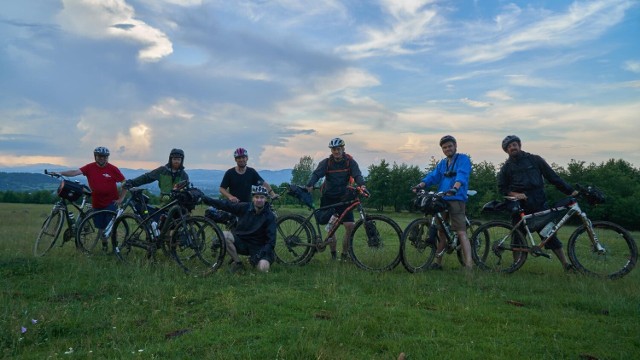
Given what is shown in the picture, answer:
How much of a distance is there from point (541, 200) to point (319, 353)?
20.2 ft

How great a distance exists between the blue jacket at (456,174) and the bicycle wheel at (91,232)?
6655 mm

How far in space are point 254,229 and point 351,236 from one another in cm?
182

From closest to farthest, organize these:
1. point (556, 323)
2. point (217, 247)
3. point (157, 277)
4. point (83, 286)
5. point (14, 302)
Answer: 1. point (556, 323)
2. point (14, 302)
3. point (83, 286)
4. point (157, 277)
5. point (217, 247)

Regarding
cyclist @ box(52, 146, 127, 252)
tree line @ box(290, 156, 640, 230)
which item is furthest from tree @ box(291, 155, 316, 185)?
cyclist @ box(52, 146, 127, 252)

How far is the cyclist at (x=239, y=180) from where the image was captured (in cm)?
915

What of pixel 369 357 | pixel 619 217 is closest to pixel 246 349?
pixel 369 357

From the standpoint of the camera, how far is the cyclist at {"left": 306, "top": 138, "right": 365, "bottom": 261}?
9094mm

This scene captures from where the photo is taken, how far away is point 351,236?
862 centimetres

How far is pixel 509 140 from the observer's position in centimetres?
866

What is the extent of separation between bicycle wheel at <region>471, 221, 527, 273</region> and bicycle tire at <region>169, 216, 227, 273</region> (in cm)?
477

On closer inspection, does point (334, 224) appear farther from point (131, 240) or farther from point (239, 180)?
point (131, 240)

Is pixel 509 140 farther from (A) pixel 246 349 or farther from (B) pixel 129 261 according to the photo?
(B) pixel 129 261

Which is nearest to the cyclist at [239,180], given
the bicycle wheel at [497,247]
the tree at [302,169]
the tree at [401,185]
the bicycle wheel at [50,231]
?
the bicycle wheel at [50,231]

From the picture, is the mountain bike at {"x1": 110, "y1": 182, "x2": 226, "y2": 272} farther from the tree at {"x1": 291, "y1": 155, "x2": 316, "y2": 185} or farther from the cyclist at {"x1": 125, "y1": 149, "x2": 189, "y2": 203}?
the tree at {"x1": 291, "y1": 155, "x2": 316, "y2": 185}
